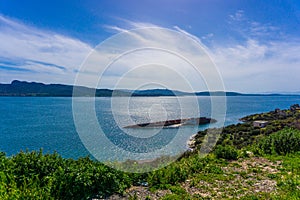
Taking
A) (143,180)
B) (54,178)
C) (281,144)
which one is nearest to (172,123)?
(281,144)

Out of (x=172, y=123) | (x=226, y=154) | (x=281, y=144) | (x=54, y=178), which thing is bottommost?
(x=172, y=123)

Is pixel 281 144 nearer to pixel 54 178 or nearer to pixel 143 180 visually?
pixel 143 180

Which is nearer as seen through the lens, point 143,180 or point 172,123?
point 143,180

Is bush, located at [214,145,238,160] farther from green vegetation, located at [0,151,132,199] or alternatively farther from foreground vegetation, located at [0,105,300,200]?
green vegetation, located at [0,151,132,199]

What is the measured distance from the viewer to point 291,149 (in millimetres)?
A: 9148

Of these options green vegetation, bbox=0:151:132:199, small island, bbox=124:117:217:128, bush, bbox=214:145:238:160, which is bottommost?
small island, bbox=124:117:217:128

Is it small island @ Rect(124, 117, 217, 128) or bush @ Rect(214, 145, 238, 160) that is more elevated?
→ bush @ Rect(214, 145, 238, 160)

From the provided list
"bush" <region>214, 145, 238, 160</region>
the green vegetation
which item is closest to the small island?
"bush" <region>214, 145, 238, 160</region>

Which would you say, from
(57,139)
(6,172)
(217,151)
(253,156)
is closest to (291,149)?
(253,156)

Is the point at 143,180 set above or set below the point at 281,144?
below

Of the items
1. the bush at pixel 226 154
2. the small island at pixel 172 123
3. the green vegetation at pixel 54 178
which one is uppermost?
the green vegetation at pixel 54 178

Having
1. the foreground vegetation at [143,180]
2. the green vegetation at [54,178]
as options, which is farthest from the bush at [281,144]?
the green vegetation at [54,178]

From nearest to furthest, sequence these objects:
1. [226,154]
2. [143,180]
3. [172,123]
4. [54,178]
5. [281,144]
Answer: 1. [54,178]
2. [143,180]
3. [226,154]
4. [281,144]
5. [172,123]

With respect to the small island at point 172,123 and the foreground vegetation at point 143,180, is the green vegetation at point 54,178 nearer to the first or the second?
the foreground vegetation at point 143,180
